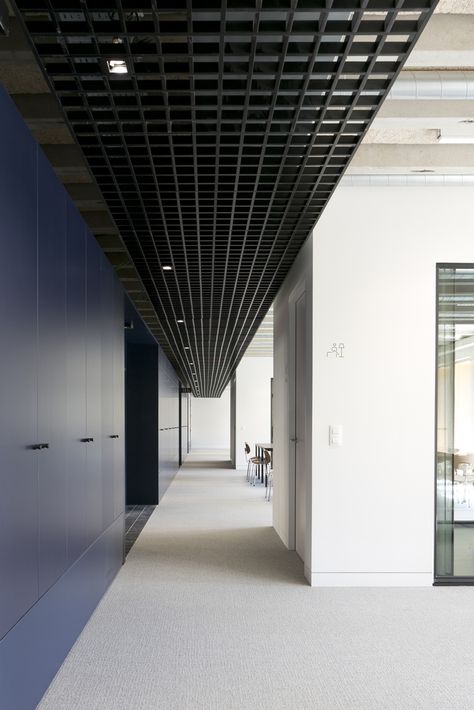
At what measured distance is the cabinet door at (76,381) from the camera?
443 centimetres

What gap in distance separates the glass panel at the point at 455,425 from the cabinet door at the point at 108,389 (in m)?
2.79

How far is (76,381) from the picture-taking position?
4.64 meters

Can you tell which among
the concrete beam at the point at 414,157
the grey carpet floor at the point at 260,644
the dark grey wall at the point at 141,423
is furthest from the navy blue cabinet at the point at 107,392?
the dark grey wall at the point at 141,423

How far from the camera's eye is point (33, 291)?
11.4 ft

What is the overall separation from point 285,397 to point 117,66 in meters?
5.69

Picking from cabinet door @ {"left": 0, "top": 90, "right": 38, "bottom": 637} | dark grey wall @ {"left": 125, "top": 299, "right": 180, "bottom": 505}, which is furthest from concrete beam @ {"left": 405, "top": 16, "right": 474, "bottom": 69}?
dark grey wall @ {"left": 125, "top": 299, "right": 180, "bottom": 505}

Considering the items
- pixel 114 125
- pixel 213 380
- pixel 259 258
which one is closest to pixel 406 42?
pixel 114 125

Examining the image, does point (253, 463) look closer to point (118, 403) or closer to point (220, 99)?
point (118, 403)

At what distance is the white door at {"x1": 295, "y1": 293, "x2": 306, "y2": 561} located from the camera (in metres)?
7.24

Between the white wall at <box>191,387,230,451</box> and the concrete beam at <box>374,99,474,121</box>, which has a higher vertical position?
the concrete beam at <box>374,99,474,121</box>

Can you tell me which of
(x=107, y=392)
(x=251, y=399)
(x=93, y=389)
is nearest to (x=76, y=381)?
(x=93, y=389)

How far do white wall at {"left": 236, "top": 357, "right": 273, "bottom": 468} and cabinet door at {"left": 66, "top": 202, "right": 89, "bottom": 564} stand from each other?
1688cm

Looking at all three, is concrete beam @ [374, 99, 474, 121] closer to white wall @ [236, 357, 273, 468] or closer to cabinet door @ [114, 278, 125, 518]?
cabinet door @ [114, 278, 125, 518]

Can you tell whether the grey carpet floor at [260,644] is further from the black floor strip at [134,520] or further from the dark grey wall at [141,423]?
the dark grey wall at [141,423]
